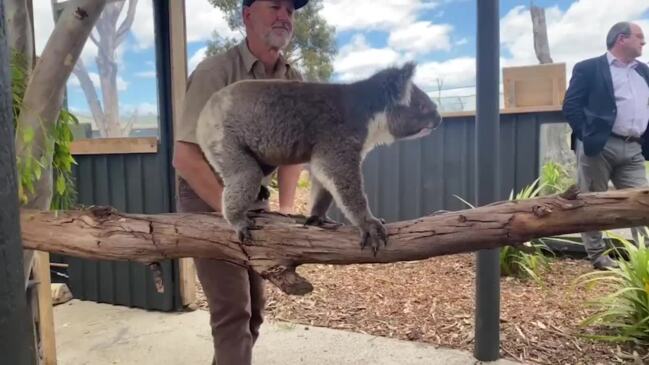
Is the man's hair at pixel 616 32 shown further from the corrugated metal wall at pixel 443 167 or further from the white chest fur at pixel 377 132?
the white chest fur at pixel 377 132

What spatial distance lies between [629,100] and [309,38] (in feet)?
11.5

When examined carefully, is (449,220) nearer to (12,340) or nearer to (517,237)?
(517,237)

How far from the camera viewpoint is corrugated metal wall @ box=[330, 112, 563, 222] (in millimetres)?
4039

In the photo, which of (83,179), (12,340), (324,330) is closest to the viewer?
Result: (12,340)

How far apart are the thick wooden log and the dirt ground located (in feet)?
4.62

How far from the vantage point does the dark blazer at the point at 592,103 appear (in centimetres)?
326

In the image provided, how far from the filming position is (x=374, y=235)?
1313mm

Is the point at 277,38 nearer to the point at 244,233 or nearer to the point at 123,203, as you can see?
the point at 244,233

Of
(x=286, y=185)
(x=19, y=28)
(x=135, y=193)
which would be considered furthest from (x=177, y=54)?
(x=286, y=185)

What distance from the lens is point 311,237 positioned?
1376 mm

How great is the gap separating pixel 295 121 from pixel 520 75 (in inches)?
120

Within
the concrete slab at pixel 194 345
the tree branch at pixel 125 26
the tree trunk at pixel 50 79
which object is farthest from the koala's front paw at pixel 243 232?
the tree branch at pixel 125 26

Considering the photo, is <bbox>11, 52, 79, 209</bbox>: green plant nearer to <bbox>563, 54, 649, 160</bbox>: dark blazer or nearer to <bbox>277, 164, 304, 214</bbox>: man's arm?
<bbox>277, 164, 304, 214</bbox>: man's arm

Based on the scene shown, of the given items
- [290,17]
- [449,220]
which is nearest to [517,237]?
[449,220]
